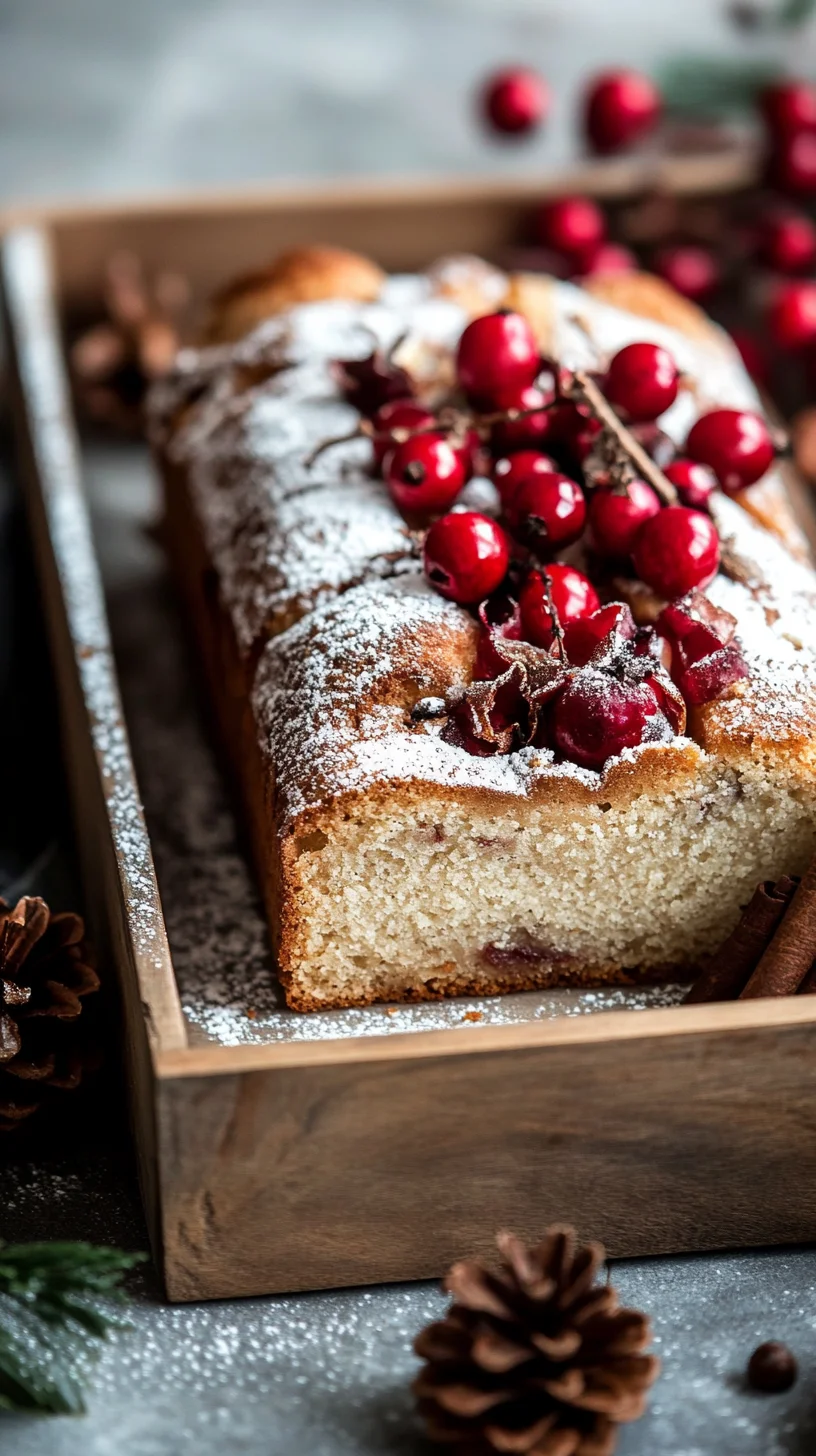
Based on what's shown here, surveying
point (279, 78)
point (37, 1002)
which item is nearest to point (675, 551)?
point (37, 1002)

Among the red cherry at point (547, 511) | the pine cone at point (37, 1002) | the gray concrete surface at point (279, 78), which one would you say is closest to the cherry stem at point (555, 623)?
the red cherry at point (547, 511)

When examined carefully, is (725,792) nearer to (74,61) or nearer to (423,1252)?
(423,1252)

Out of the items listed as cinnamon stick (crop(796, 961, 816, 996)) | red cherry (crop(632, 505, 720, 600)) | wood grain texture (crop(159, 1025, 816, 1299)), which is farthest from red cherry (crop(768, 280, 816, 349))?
wood grain texture (crop(159, 1025, 816, 1299))

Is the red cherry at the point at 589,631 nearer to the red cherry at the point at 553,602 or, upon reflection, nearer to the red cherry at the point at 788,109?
the red cherry at the point at 553,602

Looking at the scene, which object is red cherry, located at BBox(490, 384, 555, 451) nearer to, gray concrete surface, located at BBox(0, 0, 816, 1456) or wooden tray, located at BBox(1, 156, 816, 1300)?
wooden tray, located at BBox(1, 156, 816, 1300)

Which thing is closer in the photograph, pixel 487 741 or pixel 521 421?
pixel 487 741

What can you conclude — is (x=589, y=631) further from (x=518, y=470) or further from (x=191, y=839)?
(x=191, y=839)

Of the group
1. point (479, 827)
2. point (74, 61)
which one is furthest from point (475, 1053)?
point (74, 61)
